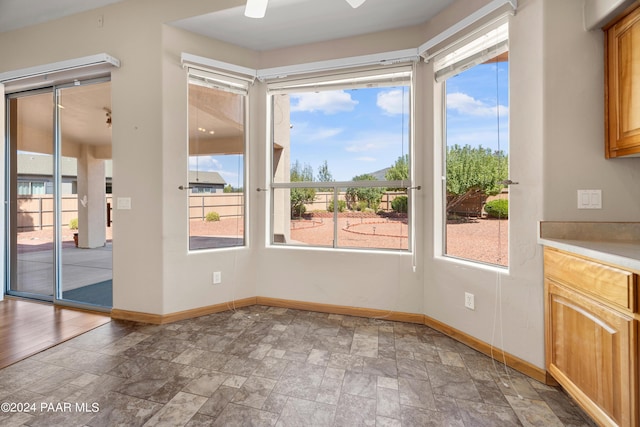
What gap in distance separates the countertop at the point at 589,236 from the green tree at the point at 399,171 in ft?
3.95

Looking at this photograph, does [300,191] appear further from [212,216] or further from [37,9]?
[37,9]

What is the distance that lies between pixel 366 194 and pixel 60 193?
328 cm

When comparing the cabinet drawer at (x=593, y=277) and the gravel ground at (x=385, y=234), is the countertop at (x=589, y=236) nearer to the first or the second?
the cabinet drawer at (x=593, y=277)

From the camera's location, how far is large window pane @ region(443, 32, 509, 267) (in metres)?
2.12

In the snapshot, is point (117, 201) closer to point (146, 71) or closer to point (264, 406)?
point (146, 71)

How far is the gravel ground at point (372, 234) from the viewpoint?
2.19 m

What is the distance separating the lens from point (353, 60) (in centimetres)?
265

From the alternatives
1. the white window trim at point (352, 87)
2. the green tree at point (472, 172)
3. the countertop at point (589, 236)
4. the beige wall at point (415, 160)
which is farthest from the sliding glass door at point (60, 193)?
the countertop at point (589, 236)

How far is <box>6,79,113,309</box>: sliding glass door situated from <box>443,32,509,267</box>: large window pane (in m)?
3.30

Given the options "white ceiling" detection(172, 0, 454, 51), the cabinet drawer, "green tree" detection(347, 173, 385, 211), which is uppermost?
"white ceiling" detection(172, 0, 454, 51)

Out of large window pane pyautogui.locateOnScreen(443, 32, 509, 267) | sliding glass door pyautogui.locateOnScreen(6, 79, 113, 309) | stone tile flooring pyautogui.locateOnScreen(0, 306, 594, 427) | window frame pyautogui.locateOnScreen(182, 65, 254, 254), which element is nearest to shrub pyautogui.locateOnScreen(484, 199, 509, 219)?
large window pane pyautogui.locateOnScreen(443, 32, 509, 267)

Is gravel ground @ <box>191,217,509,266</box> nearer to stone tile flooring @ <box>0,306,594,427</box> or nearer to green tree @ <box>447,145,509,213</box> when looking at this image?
green tree @ <box>447,145,509,213</box>

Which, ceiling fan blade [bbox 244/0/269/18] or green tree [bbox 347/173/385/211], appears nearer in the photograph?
ceiling fan blade [bbox 244/0/269/18]

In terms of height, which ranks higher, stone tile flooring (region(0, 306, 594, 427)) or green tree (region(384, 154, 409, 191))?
green tree (region(384, 154, 409, 191))
